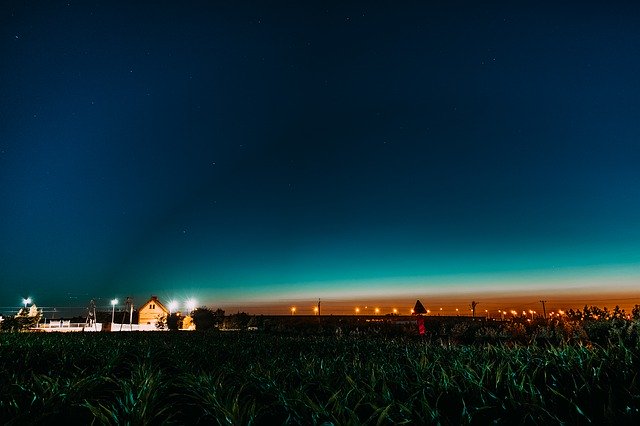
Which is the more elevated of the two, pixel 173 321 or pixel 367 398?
pixel 367 398

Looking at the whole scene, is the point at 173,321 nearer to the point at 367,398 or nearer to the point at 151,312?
the point at 151,312

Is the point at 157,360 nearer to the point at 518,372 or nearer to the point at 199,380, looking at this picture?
the point at 199,380

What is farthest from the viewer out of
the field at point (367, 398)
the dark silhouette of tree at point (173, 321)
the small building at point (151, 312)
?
the small building at point (151, 312)

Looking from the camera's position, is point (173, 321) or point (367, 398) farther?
point (173, 321)

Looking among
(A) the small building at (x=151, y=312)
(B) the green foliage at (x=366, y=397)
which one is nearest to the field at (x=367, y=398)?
(B) the green foliage at (x=366, y=397)

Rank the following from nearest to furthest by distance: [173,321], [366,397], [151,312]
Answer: [366,397], [173,321], [151,312]

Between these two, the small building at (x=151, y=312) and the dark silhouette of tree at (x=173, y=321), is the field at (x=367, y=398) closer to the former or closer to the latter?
the dark silhouette of tree at (x=173, y=321)

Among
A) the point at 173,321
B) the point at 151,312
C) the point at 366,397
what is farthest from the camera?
the point at 151,312

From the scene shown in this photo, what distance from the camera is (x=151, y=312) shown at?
55812 millimetres

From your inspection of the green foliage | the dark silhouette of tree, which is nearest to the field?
the green foliage

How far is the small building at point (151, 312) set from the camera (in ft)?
181

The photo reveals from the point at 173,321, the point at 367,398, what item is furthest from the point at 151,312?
the point at 367,398

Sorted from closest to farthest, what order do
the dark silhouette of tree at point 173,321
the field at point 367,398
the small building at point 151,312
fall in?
1. the field at point 367,398
2. the dark silhouette of tree at point 173,321
3. the small building at point 151,312

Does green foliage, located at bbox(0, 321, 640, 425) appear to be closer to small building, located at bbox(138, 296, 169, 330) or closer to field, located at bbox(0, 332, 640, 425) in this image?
field, located at bbox(0, 332, 640, 425)
